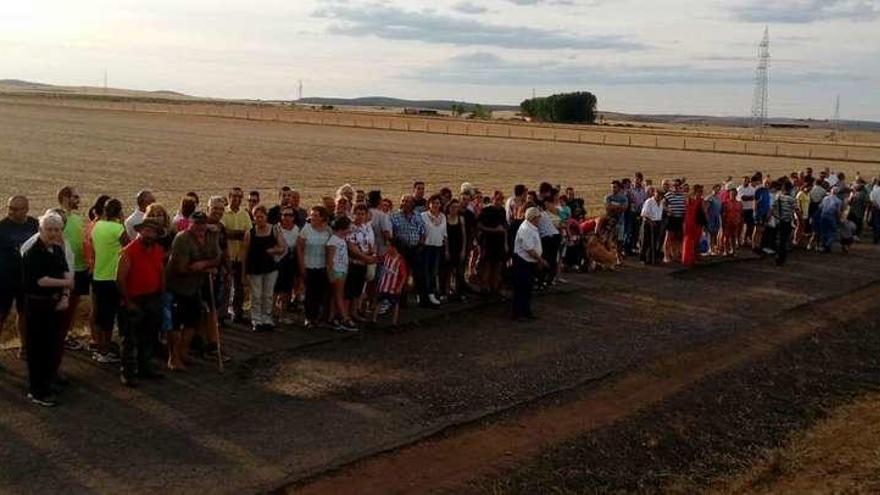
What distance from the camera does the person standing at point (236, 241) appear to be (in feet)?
37.2

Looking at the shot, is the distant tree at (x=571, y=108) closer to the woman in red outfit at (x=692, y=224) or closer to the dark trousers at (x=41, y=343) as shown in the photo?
the woman in red outfit at (x=692, y=224)

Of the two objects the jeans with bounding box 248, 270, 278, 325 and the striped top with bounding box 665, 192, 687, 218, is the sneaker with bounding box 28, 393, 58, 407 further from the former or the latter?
the striped top with bounding box 665, 192, 687, 218

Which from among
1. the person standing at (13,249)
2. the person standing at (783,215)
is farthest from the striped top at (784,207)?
the person standing at (13,249)

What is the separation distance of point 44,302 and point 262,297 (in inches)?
123

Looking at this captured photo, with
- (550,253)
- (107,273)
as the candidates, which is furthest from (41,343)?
(550,253)

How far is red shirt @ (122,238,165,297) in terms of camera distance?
8.89m

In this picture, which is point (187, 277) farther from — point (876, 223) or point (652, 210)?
point (876, 223)

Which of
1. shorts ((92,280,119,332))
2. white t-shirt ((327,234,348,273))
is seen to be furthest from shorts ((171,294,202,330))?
white t-shirt ((327,234,348,273))

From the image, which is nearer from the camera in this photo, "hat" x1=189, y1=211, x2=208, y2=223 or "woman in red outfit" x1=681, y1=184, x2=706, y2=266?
"hat" x1=189, y1=211, x2=208, y2=223

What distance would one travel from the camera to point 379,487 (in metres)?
6.95

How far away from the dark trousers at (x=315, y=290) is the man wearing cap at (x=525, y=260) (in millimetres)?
2661

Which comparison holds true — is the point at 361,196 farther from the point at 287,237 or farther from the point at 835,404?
the point at 835,404

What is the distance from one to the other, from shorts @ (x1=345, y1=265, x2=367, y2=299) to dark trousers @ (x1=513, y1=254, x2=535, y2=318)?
6.93ft

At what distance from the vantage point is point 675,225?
1792 cm
